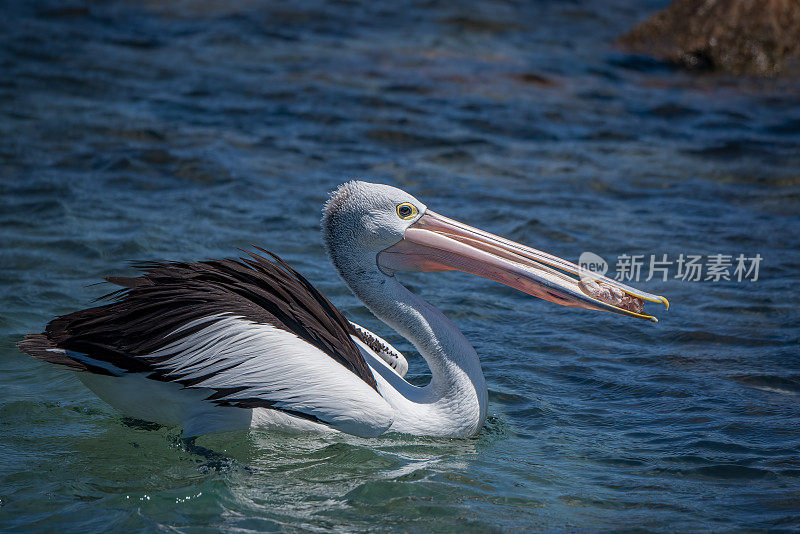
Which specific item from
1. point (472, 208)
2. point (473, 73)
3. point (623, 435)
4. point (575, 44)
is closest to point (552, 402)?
point (623, 435)

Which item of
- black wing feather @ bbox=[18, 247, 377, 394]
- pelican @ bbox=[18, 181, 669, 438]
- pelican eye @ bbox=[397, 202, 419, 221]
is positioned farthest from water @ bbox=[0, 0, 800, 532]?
pelican eye @ bbox=[397, 202, 419, 221]

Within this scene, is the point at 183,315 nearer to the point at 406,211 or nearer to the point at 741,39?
the point at 406,211

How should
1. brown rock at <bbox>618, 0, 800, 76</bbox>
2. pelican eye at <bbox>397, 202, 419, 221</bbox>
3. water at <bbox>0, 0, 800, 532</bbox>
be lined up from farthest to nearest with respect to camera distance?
1. brown rock at <bbox>618, 0, 800, 76</bbox>
2. pelican eye at <bbox>397, 202, 419, 221</bbox>
3. water at <bbox>0, 0, 800, 532</bbox>

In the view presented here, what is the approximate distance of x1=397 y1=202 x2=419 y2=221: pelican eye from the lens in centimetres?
Result: 415

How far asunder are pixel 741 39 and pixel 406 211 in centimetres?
882

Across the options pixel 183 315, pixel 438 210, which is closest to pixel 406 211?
pixel 183 315

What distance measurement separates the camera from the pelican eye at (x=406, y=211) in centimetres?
415

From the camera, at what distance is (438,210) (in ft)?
24.3

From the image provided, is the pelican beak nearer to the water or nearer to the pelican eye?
the pelican eye

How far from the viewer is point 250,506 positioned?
3.49m

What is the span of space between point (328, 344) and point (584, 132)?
6.20m

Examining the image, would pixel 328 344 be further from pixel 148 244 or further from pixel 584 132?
pixel 584 132

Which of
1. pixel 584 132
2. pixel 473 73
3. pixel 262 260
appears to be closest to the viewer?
pixel 262 260

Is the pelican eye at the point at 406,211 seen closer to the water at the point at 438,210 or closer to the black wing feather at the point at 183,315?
the black wing feather at the point at 183,315
